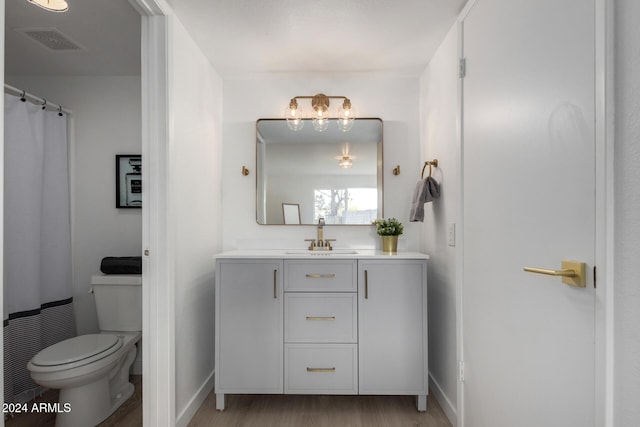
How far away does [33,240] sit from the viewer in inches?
88.0

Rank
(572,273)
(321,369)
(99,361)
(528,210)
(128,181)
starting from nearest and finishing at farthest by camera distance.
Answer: (572,273) < (528,210) < (99,361) < (321,369) < (128,181)

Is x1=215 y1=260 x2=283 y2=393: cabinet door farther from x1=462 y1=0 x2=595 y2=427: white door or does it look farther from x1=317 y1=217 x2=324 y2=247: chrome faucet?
x1=462 y1=0 x2=595 y2=427: white door

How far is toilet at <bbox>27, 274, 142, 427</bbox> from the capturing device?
1805mm

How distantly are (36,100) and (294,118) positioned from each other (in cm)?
175

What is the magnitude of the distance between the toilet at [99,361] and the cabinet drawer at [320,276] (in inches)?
44.0

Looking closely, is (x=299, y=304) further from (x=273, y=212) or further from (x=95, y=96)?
(x=95, y=96)

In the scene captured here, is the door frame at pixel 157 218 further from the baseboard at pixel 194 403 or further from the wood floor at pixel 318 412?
the wood floor at pixel 318 412

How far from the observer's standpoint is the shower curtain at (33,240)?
2.14 metres

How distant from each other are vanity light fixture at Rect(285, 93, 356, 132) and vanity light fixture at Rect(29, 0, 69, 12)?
1390mm

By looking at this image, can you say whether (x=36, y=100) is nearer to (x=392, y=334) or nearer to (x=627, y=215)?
(x=392, y=334)

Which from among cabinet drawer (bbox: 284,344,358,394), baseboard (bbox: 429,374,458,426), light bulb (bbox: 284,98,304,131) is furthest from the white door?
light bulb (bbox: 284,98,304,131)

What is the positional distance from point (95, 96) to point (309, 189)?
183 centimetres

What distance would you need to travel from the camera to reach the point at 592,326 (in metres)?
0.93

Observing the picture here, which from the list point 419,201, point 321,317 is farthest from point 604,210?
point 321,317
